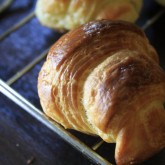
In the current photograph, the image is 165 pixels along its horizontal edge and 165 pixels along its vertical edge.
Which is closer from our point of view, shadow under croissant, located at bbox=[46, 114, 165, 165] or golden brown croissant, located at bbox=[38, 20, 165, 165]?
golden brown croissant, located at bbox=[38, 20, 165, 165]

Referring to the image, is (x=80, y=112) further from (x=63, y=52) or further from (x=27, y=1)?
(x=27, y=1)

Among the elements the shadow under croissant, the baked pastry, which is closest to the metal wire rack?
the shadow under croissant

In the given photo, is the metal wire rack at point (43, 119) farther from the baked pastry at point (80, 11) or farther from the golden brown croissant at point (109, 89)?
the baked pastry at point (80, 11)

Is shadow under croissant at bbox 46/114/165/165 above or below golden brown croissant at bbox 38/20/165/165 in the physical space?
below

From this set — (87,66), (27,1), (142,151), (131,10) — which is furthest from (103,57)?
(27,1)

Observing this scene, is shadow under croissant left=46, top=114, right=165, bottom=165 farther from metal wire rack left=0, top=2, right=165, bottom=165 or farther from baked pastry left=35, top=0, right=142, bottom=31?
baked pastry left=35, top=0, right=142, bottom=31

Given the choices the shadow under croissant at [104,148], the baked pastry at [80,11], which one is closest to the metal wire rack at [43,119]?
the shadow under croissant at [104,148]
